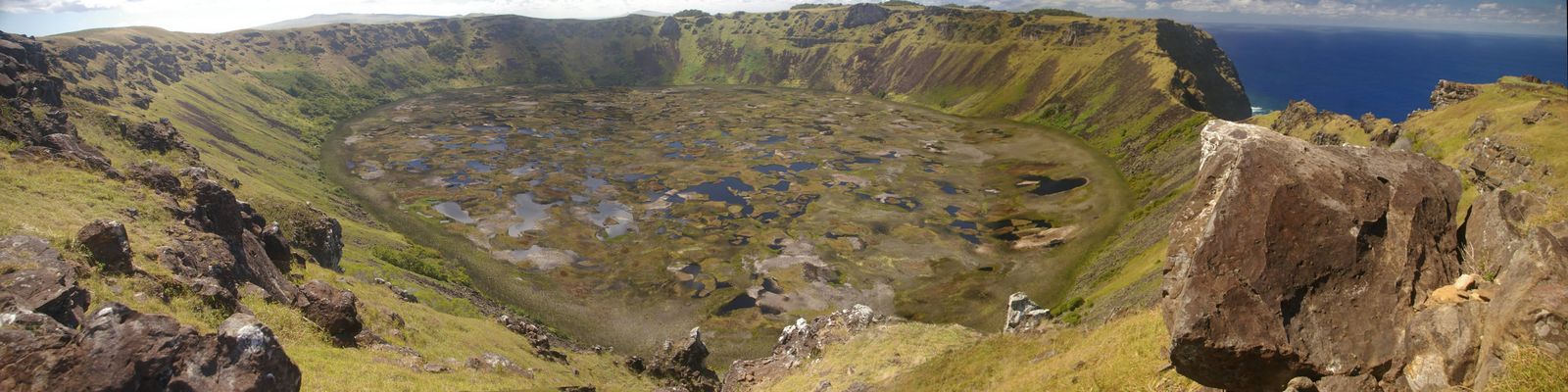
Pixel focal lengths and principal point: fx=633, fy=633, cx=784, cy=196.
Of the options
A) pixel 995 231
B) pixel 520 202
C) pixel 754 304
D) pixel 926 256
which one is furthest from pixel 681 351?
pixel 520 202

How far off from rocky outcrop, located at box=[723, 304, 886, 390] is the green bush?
153ft

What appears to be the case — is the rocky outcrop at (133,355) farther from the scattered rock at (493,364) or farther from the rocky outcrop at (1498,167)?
the rocky outcrop at (1498,167)

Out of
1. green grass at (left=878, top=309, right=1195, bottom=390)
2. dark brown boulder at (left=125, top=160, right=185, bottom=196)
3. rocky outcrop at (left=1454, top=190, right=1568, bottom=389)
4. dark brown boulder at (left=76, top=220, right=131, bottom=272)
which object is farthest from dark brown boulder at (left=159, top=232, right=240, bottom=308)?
rocky outcrop at (left=1454, top=190, right=1568, bottom=389)

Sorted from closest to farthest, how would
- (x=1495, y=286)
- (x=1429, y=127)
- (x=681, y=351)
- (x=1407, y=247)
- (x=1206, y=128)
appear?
1. (x=1495, y=286)
2. (x=1407, y=247)
3. (x=1206, y=128)
4. (x=681, y=351)
5. (x=1429, y=127)

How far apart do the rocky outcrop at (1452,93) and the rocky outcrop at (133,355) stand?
124 metres

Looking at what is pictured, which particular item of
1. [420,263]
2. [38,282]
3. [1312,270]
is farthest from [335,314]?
[420,263]

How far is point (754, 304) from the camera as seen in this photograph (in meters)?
88.0

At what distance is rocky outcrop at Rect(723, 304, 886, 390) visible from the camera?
186ft

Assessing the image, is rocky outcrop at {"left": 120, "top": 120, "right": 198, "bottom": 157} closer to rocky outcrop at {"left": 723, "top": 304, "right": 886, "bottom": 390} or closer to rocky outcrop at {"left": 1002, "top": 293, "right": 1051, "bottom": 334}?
rocky outcrop at {"left": 723, "top": 304, "right": 886, "bottom": 390}

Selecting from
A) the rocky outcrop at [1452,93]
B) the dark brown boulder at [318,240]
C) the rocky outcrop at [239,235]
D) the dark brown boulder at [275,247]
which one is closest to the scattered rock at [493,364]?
the rocky outcrop at [239,235]

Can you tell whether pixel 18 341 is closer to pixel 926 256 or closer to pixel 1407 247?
pixel 1407 247

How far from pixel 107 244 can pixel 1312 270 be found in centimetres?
5492

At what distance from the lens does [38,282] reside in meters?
27.2

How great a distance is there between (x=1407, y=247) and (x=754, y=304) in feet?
240
